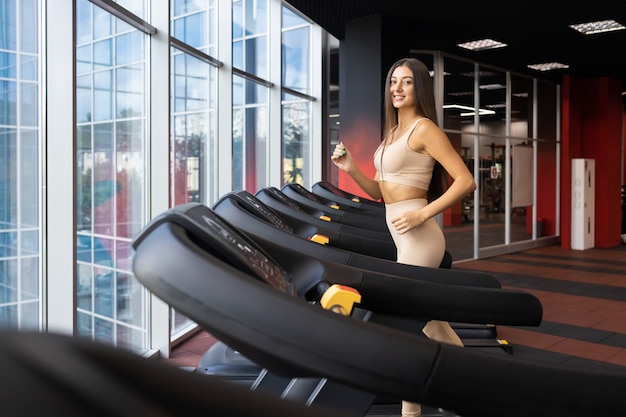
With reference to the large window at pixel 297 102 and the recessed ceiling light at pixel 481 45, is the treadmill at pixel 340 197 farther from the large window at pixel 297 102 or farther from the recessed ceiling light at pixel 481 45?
the recessed ceiling light at pixel 481 45

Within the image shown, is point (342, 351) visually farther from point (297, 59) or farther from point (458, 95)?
point (458, 95)

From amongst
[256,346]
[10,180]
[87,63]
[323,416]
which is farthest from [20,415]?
[87,63]

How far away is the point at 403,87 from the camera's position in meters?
2.37

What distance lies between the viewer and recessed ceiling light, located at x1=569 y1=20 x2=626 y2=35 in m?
6.75

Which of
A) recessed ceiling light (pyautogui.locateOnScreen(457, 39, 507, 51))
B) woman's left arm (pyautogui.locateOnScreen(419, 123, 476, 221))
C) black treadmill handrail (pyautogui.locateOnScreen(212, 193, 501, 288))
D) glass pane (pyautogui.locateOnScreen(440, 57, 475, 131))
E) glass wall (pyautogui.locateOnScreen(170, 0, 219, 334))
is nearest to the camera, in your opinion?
black treadmill handrail (pyautogui.locateOnScreen(212, 193, 501, 288))

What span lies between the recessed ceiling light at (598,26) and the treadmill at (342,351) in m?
6.96

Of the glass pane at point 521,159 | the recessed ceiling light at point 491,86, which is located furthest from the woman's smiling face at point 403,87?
the glass pane at point 521,159

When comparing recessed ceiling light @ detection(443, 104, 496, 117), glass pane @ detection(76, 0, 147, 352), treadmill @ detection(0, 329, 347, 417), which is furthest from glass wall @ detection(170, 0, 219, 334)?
treadmill @ detection(0, 329, 347, 417)

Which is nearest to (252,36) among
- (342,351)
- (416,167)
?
(416,167)

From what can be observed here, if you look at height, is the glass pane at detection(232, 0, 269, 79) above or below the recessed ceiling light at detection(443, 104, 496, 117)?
above

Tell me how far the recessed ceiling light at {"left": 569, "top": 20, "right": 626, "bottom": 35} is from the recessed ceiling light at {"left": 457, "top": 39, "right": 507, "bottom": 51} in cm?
95

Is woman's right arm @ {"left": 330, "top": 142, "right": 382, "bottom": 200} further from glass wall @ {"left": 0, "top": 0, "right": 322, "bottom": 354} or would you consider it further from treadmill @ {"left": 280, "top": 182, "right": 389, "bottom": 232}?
glass wall @ {"left": 0, "top": 0, "right": 322, "bottom": 354}

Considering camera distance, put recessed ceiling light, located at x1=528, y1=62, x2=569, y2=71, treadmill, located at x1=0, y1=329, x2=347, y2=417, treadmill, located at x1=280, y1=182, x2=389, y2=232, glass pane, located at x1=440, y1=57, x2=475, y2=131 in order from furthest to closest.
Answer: recessed ceiling light, located at x1=528, y1=62, x2=569, y2=71, glass pane, located at x1=440, y1=57, x2=475, y2=131, treadmill, located at x1=280, y1=182, x2=389, y2=232, treadmill, located at x1=0, y1=329, x2=347, y2=417

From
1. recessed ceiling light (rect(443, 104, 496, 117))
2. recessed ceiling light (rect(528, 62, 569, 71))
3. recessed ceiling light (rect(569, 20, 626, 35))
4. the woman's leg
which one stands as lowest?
the woman's leg
